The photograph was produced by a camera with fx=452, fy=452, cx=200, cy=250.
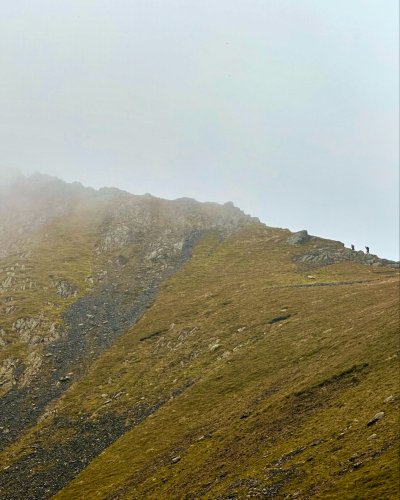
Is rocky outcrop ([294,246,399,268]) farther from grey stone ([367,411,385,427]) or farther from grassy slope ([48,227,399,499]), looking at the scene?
grey stone ([367,411,385,427])

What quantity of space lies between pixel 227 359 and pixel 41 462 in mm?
28888

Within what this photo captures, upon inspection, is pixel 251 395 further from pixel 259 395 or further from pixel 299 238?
pixel 299 238

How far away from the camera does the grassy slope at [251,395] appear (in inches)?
1246

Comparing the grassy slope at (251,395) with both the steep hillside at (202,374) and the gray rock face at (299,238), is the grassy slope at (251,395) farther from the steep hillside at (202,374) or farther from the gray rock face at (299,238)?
the gray rock face at (299,238)

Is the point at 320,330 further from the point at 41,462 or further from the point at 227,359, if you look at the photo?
the point at 41,462

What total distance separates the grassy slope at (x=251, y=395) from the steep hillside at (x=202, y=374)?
209 millimetres

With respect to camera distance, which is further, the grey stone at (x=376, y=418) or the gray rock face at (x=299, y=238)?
the gray rock face at (x=299, y=238)

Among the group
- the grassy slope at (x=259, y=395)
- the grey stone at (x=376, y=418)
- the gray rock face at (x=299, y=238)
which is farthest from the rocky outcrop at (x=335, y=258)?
the grey stone at (x=376, y=418)

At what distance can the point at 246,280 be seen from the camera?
367ft

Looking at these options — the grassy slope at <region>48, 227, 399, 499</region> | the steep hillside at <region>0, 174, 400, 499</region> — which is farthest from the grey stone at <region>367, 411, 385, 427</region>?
the grassy slope at <region>48, 227, 399, 499</region>

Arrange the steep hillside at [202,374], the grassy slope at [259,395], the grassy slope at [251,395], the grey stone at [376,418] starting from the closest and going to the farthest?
the grassy slope at [259,395], the grassy slope at [251,395], the grey stone at [376,418], the steep hillside at [202,374]

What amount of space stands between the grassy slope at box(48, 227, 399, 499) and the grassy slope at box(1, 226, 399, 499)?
0.16 metres

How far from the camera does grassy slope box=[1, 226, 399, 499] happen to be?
31.6m

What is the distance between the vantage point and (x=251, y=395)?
52.5m
